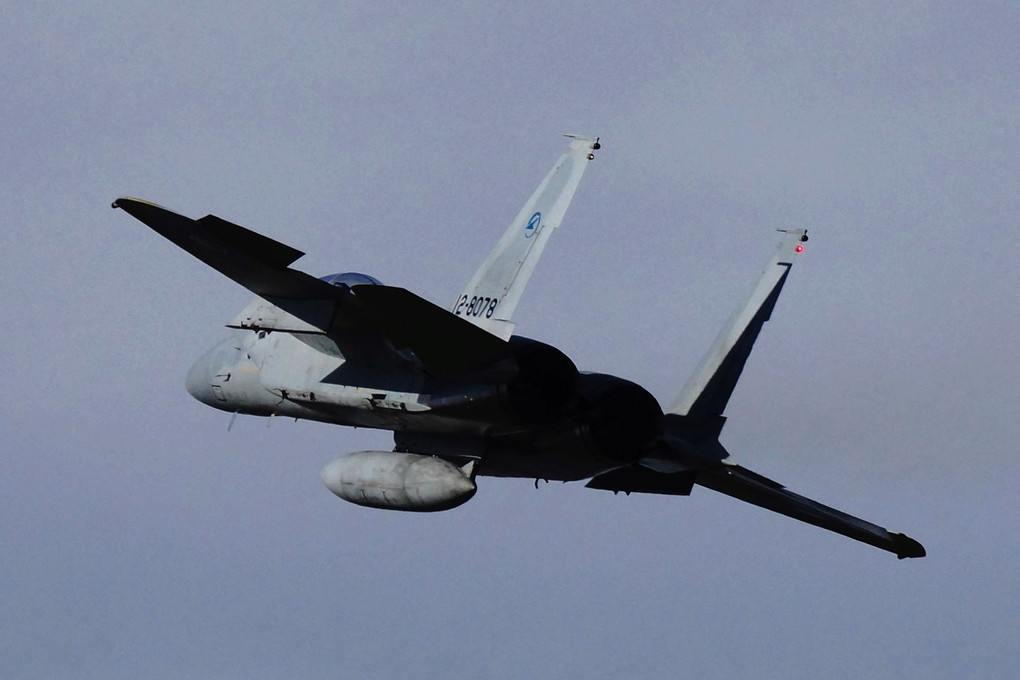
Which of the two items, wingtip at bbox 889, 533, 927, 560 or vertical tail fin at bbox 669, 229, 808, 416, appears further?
wingtip at bbox 889, 533, 927, 560

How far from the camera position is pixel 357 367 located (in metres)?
33.8

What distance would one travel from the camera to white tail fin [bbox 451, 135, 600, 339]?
3338cm

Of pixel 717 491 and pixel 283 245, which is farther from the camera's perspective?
pixel 717 491

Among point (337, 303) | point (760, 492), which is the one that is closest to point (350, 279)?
point (337, 303)

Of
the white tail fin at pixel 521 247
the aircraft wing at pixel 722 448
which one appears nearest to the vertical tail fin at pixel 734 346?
the aircraft wing at pixel 722 448

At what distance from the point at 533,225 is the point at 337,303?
404 cm

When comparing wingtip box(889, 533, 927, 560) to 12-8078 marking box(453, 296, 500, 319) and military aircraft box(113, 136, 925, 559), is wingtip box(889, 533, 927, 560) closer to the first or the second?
military aircraft box(113, 136, 925, 559)

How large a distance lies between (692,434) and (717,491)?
3.74 meters

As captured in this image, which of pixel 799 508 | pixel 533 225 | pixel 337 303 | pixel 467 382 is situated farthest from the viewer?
pixel 799 508

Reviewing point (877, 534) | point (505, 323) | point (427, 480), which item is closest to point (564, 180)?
point (505, 323)

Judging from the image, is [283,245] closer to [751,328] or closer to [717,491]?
[751,328]

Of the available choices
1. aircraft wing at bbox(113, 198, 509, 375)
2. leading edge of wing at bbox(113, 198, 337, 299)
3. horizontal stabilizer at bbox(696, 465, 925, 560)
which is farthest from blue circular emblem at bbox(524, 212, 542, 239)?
horizontal stabilizer at bbox(696, 465, 925, 560)

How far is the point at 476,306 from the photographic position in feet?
110

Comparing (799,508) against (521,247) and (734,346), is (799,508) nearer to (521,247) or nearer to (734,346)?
(734,346)
